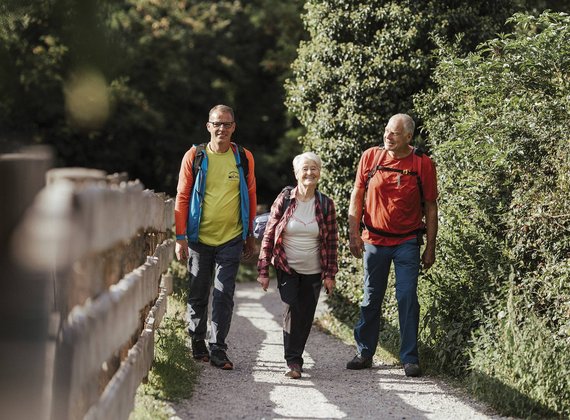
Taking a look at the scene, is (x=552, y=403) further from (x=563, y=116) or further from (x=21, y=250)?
(x=21, y=250)

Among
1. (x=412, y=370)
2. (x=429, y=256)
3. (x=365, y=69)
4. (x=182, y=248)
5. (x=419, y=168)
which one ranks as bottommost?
(x=412, y=370)

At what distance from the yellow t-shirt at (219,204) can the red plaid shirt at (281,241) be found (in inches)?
19.6

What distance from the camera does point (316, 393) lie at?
7.18m

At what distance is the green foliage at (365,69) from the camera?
1063 cm

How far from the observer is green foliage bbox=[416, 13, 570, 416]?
6473mm

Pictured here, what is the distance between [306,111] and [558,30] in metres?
4.27

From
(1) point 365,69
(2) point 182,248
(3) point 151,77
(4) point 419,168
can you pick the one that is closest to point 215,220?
(2) point 182,248

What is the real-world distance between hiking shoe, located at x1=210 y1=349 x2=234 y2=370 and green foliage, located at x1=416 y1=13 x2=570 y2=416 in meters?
1.76

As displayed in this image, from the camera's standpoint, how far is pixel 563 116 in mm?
7020

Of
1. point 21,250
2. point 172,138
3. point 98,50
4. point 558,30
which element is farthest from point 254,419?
point 172,138

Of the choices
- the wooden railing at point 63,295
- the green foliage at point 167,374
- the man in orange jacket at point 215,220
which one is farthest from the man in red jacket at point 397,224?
the wooden railing at point 63,295

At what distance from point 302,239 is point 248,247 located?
80cm

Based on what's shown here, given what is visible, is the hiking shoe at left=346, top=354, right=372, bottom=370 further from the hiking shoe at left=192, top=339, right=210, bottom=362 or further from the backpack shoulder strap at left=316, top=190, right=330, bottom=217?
the backpack shoulder strap at left=316, top=190, right=330, bottom=217

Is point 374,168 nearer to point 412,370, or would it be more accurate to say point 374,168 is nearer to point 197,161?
point 197,161
